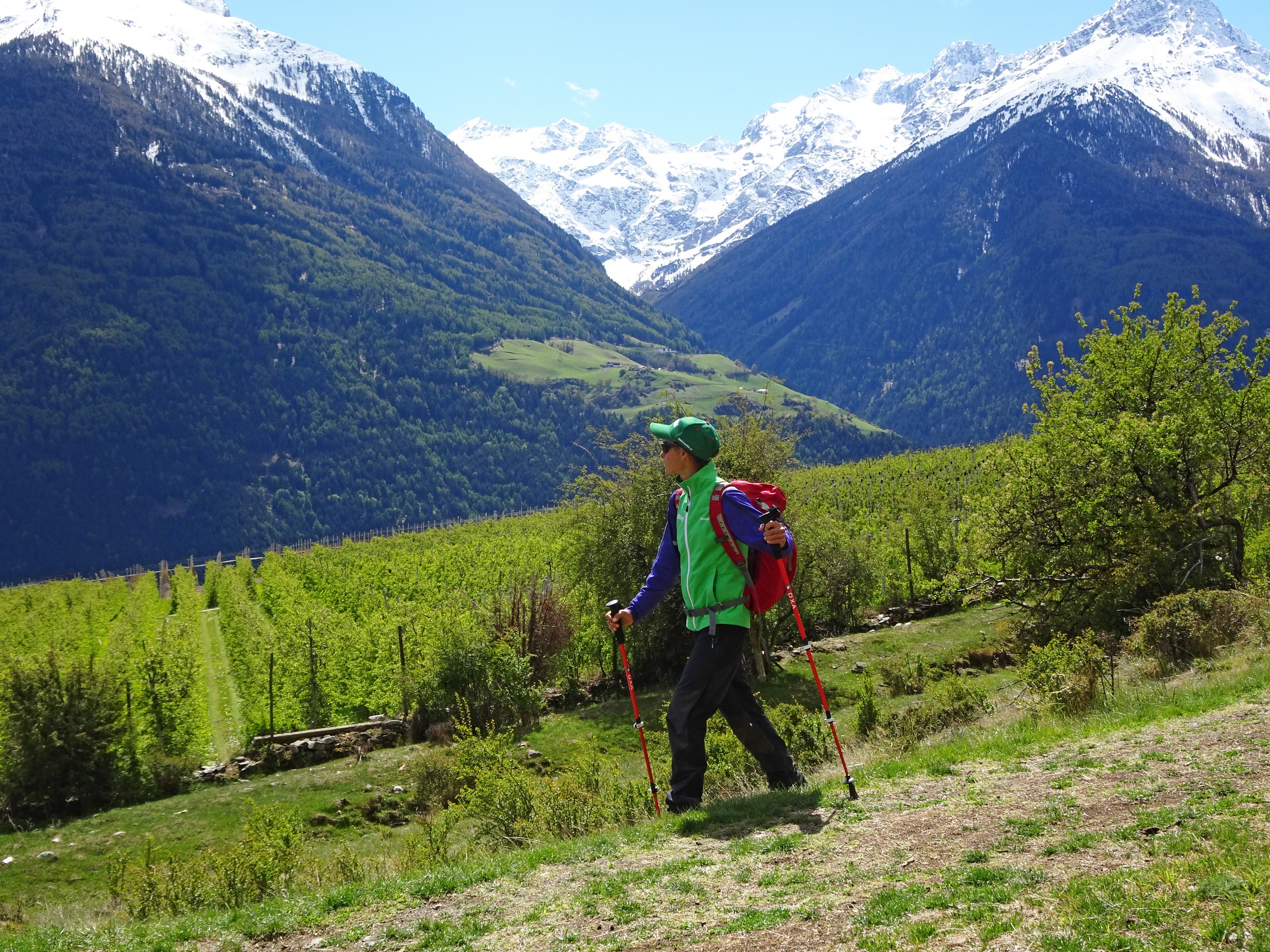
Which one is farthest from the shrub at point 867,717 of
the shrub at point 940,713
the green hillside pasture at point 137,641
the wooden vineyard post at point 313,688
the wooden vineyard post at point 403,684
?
the wooden vineyard post at point 313,688

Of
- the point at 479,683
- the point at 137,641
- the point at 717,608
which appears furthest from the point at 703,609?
the point at 137,641

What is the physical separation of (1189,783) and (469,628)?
21.7 meters

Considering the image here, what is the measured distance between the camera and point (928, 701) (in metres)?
13.4

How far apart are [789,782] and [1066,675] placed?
5.08 meters

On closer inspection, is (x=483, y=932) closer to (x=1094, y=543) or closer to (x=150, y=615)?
(x=1094, y=543)

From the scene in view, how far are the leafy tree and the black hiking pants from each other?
11.0 m

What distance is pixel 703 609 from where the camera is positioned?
750 centimetres

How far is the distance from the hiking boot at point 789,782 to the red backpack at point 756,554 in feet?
5.71

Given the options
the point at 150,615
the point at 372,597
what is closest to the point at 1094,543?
the point at 372,597

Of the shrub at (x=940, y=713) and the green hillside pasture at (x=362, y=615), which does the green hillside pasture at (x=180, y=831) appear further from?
the shrub at (x=940, y=713)

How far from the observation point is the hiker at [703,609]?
7426 mm

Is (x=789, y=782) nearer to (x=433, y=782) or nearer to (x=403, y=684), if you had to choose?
(x=433, y=782)

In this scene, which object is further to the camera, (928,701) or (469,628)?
(469,628)

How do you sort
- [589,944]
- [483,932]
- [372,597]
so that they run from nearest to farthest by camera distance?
1. [589,944]
2. [483,932]
3. [372,597]
